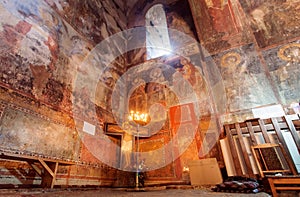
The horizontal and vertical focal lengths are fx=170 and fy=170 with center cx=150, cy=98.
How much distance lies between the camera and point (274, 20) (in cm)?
600

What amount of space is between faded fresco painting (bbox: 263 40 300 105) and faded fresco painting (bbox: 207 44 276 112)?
255 mm

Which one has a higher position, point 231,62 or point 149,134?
point 231,62

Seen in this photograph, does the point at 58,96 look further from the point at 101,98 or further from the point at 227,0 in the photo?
the point at 227,0

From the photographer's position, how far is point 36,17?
4824 millimetres

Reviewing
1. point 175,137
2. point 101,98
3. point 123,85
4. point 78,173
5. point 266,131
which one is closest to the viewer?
point 266,131

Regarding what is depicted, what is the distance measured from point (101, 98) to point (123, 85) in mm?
1799

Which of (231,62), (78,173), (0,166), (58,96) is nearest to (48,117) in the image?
(58,96)

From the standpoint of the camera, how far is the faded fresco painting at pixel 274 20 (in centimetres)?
569

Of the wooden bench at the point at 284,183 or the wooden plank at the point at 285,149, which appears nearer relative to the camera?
the wooden bench at the point at 284,183

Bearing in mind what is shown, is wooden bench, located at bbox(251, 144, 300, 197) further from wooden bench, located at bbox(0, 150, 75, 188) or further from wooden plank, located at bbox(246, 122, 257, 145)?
wooden bench, located at bbox(0, 150, 75, 188)

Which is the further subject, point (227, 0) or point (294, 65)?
point (227, 0)

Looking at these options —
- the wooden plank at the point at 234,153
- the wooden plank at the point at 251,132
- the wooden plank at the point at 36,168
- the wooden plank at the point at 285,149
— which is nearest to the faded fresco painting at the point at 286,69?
the wooden plank at the point at 285,149

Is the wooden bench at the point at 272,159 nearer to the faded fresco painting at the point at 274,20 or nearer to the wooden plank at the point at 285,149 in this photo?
the wooden plank at the point at 285,149

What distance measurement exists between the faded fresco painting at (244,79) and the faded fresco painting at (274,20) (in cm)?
60
